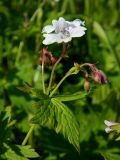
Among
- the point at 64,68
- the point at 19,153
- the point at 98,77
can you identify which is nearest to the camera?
the point at 98,77

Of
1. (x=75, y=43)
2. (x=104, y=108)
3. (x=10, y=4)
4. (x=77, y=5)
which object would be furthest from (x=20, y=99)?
(x=77, y=5)

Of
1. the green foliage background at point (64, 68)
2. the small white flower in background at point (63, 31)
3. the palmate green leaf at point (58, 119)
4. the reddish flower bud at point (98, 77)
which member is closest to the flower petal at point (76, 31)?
the small white flower in background at point (63, 31)

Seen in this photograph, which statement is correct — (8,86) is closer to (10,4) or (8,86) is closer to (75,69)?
(10,4)

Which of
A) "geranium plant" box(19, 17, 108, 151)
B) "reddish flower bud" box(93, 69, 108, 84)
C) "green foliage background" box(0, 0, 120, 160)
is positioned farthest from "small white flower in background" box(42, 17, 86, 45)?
"green foliage background" box(0, 0, 120, 160)

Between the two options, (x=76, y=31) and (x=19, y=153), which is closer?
(x=76, y=31)

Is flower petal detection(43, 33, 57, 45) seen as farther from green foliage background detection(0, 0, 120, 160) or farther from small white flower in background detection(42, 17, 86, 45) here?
green foliage background detection(0, 0, 120, 160)

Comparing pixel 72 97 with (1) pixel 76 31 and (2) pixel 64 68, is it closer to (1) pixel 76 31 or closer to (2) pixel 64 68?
(1) pixel 76 31

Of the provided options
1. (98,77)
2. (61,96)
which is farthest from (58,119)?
(98,77)
